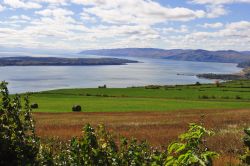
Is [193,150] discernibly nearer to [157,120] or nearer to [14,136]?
[14,136]

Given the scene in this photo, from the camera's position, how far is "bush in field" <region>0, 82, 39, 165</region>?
6.35 meters

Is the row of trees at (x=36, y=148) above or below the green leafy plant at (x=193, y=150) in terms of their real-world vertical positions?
below

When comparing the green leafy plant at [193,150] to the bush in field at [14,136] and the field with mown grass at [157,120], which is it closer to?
the field with mown grass at [157,120]

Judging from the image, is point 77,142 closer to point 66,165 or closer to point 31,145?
point 66,165

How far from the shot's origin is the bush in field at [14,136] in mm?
6348

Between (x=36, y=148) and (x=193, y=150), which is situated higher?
(x=193, y=150)

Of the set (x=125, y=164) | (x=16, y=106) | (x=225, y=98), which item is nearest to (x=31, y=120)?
(x=16, y=106)

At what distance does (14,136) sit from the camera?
6.46 meters

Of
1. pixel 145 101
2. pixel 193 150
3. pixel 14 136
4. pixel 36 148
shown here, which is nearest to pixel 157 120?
pixel 36 148

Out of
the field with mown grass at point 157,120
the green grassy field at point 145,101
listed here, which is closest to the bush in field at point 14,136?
the field with mown grass at point 157,120

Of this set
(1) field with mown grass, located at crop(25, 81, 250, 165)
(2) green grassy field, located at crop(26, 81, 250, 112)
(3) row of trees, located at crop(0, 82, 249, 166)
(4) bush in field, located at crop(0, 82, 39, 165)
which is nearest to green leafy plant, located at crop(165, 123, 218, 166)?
(3) row of trees, located at crop(0, 82, 249, 166)

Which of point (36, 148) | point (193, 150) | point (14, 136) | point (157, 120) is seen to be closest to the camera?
point (193, 150)

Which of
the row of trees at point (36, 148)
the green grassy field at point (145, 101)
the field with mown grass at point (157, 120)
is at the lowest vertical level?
the green grassy field at point (145, 101)

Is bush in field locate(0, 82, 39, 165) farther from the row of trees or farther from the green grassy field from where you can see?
the green grassy field
